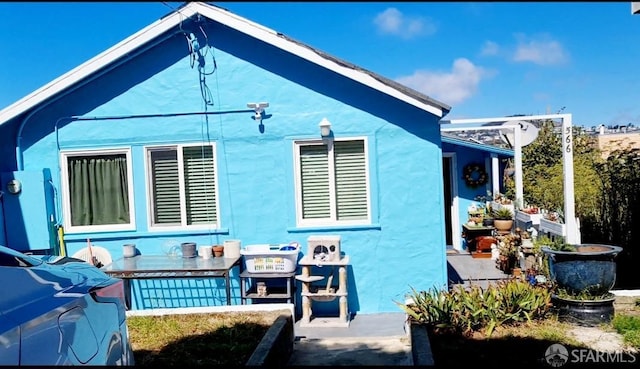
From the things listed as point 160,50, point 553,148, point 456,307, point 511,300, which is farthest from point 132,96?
point 553,148

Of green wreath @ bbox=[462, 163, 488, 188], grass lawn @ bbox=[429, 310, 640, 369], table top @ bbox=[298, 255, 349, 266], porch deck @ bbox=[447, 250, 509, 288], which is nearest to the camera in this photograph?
grass lawn @ bbox=[429, 310, 640, 369]

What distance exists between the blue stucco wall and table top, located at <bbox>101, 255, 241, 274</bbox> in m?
0.40

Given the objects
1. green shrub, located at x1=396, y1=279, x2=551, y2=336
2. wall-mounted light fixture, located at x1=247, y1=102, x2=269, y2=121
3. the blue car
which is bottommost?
green shrub, located at x1=396, y1=279, x2=551, y2=336

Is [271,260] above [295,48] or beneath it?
beneath

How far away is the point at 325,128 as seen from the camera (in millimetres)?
7312

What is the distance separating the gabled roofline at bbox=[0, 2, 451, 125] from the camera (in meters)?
7.04

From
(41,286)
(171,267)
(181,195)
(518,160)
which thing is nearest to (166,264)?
(171,267)

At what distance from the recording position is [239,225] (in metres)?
7.71

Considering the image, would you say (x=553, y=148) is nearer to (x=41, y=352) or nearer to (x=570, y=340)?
(x=570, y=340)

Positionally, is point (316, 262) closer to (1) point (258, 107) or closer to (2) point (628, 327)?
(1) point (258, 107)

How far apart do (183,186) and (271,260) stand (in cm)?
199

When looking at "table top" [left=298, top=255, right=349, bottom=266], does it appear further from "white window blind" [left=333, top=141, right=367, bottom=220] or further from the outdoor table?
the outdoor table

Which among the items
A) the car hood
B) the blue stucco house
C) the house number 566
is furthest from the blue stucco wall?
the car hood

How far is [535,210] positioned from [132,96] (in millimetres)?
7956
